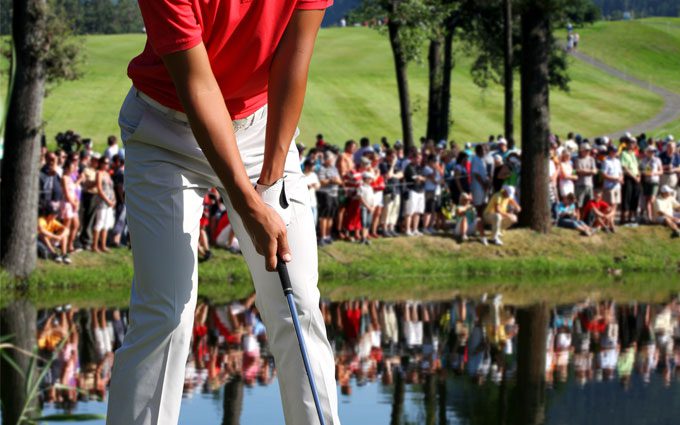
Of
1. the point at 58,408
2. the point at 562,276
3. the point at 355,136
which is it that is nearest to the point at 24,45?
the point at 562,276

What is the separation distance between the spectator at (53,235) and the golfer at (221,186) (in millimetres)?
15796

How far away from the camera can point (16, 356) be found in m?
12.5

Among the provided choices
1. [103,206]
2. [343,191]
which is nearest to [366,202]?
[343,191]

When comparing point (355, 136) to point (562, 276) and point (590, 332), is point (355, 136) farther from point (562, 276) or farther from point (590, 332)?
point (590, 332)

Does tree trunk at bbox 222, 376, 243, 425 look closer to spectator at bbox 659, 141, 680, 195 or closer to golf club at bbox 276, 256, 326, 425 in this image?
golf club at bbox 276, 256, 326, 425

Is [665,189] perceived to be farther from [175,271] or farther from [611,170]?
[175,271]

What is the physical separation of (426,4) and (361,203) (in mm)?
8015

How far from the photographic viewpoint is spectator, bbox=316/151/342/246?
21609mm

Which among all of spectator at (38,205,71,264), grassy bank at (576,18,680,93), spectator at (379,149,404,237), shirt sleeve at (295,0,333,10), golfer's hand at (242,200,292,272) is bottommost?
spectator at (38,205,71,264)

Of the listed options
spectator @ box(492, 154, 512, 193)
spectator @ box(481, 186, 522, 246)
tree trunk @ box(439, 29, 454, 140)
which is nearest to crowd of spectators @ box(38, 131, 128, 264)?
spectator @ box(481, 186, 522, 246)

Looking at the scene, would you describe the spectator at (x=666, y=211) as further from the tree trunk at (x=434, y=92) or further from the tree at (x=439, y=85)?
the tree trunk at (x=434, y=92)

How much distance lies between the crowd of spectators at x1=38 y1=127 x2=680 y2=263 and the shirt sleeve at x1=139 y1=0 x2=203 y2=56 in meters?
13.7

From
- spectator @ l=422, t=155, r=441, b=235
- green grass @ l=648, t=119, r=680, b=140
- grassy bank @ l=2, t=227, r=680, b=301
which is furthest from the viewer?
green grass @ l=648, t=119, r=680, b=140

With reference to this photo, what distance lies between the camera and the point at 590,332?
14.6m
